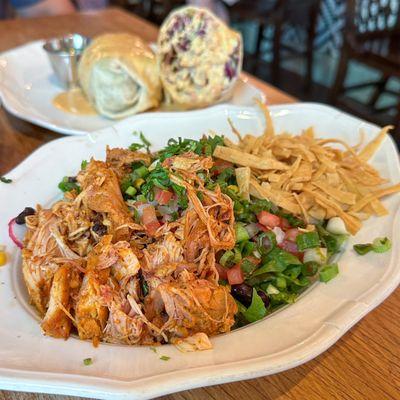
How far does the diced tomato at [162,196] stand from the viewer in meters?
1.41

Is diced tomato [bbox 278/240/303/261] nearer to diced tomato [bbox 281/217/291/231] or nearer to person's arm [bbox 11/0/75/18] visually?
diced tomato [bbox 281/217/291/231]

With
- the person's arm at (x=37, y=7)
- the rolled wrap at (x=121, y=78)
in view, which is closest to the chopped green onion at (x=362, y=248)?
the rolled wrap at (x=121, y=78)

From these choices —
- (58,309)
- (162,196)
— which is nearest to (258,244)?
(162,196)

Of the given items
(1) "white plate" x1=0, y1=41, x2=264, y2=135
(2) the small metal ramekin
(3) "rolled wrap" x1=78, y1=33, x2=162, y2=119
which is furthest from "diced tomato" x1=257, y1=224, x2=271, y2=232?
(2) the small metal ramekin

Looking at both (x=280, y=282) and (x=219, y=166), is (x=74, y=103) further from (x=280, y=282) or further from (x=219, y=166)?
(x=280, y=282)

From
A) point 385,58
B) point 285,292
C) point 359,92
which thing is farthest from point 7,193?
point 359,92

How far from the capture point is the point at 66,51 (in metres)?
2.87

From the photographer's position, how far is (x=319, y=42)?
5922 millimetres

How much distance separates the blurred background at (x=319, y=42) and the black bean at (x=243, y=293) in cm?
303

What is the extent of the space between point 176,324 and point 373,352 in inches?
21.6

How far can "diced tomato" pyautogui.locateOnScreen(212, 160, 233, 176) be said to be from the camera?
62.8 inches

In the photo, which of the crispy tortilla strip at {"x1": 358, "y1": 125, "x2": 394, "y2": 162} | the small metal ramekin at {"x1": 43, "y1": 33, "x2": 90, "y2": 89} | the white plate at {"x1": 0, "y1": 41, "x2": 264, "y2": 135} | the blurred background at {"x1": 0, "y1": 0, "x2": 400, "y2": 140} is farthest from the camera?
the blurred background at {"x1": 0, "y1": 0, "x2": 400, "y2": 140}

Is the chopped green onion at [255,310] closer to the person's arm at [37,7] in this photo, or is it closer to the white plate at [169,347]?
the white plate at [169,347]

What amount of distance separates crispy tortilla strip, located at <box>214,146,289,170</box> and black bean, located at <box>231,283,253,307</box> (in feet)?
1.48
